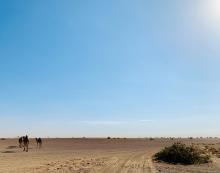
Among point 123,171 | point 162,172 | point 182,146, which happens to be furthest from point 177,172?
point 182,146

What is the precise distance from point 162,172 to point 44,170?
6.53m

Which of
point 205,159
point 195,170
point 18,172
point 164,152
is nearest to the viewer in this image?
point 18,172

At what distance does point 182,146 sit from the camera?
33.7 meters

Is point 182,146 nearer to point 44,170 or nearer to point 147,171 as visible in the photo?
point 147,171

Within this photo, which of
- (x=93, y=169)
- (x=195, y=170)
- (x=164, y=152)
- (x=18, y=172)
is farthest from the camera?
(x=164, y=152)

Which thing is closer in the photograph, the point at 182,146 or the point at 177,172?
the point at 177,172

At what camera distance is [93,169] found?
974 inches

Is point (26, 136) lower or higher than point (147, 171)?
higher

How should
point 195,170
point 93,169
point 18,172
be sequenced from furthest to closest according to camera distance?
point 195,170
point 93,169
point 18,172

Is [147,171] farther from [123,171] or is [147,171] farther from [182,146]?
[182,146]

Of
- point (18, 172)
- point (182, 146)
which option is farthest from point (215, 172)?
point (18, 172)

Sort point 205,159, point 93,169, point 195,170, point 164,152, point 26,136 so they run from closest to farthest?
point 93,169
point 195,170
point 205,159
point 164,152
point 26,136

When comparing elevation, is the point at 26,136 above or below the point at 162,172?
above

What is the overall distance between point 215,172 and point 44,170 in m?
9.91
